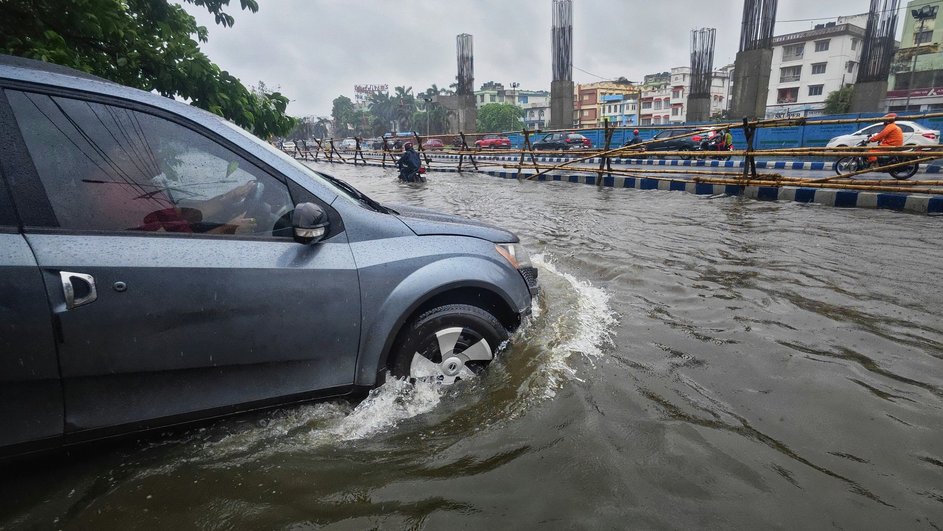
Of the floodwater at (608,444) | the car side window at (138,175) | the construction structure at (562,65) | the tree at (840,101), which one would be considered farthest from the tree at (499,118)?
the car side window at (138,175)

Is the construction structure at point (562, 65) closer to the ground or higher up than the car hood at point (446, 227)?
higher up

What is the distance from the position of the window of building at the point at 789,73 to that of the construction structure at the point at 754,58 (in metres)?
38.8

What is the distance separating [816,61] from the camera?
54.5 metres

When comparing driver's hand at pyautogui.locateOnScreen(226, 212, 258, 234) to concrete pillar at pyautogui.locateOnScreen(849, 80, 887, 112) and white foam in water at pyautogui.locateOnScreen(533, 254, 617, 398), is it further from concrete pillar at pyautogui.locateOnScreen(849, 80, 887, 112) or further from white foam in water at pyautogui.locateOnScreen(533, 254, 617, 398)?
concrete pillar at pyautogui.locateOnScreen(849, 80, 887, 112)

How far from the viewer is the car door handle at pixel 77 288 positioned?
177 cm

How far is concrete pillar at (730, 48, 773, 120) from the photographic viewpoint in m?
24.9

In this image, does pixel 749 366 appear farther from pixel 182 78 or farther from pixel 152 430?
pixel 182 78

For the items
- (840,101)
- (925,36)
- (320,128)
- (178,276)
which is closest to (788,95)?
(925,36)

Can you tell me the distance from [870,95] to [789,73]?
116 feet

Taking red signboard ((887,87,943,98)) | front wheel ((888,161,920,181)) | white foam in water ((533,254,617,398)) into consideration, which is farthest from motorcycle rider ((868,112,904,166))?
red signboard ((887,87,943,98))

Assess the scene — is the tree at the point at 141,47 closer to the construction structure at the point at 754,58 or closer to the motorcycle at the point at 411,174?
the motorcycle at the point at 411,174

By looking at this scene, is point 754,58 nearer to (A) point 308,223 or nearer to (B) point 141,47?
(B) point 141,47

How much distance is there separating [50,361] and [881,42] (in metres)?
36.4

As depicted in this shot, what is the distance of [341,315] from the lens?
231 centimetres
